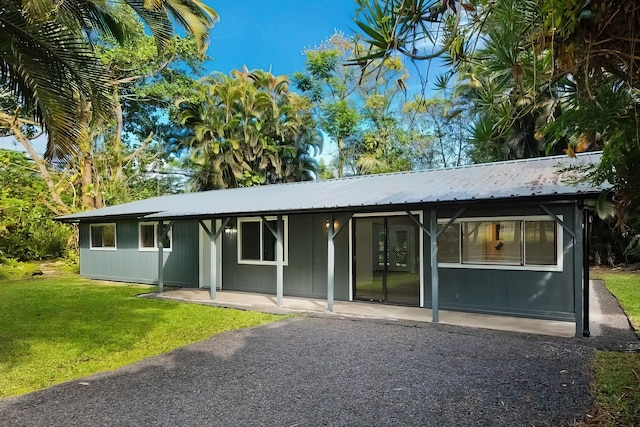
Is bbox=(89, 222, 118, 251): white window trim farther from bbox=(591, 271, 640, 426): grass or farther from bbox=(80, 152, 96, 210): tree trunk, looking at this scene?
bbox=(591, 271, 640, 426): grass

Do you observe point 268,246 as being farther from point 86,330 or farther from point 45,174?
point 45,174

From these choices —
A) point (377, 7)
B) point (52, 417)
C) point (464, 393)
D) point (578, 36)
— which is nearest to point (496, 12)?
point (578, 36)

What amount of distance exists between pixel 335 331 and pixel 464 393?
2972 mm

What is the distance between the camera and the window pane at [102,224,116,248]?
50.1 feet

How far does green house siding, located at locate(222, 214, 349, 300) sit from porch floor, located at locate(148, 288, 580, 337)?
0.89 feet

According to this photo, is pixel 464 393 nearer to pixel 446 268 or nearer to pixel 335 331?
pixel 335 331

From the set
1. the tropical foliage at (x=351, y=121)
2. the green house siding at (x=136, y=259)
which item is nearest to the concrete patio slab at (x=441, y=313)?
the green house siding at (x=136, y=259)

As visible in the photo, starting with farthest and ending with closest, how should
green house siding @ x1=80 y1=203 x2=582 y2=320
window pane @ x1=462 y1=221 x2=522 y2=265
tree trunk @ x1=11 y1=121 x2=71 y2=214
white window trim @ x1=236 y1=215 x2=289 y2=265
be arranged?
tree trunk @ x1=11 y1=121 x2=71 y2=214, white window trim @ x1=236 y1=215 x2=289 y2=265, window pane @ x1=462 y1=221 x2=522 y2=265, green house siding @ x1=80 y1=203 x2=582 y2=320

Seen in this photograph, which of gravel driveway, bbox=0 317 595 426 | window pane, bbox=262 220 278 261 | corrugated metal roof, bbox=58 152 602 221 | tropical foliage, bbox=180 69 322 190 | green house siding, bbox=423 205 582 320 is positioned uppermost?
tropical foliage, bbox=180 69 322 190

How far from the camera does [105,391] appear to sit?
436 cm

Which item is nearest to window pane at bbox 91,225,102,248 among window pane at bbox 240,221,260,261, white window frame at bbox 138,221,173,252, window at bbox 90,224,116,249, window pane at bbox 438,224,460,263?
window at bbox 90,224,116,249

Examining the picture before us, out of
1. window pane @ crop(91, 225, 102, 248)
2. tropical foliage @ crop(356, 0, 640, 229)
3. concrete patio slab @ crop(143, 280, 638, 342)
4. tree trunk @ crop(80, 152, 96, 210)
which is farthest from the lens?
tree trunk @ crop(80, 152, 96, 210)

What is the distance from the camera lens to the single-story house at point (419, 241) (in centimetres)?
732

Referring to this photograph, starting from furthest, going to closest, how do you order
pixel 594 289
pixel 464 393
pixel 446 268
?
1. pixel 594 289
2. pixel 446 268
3. pixel 464 393
